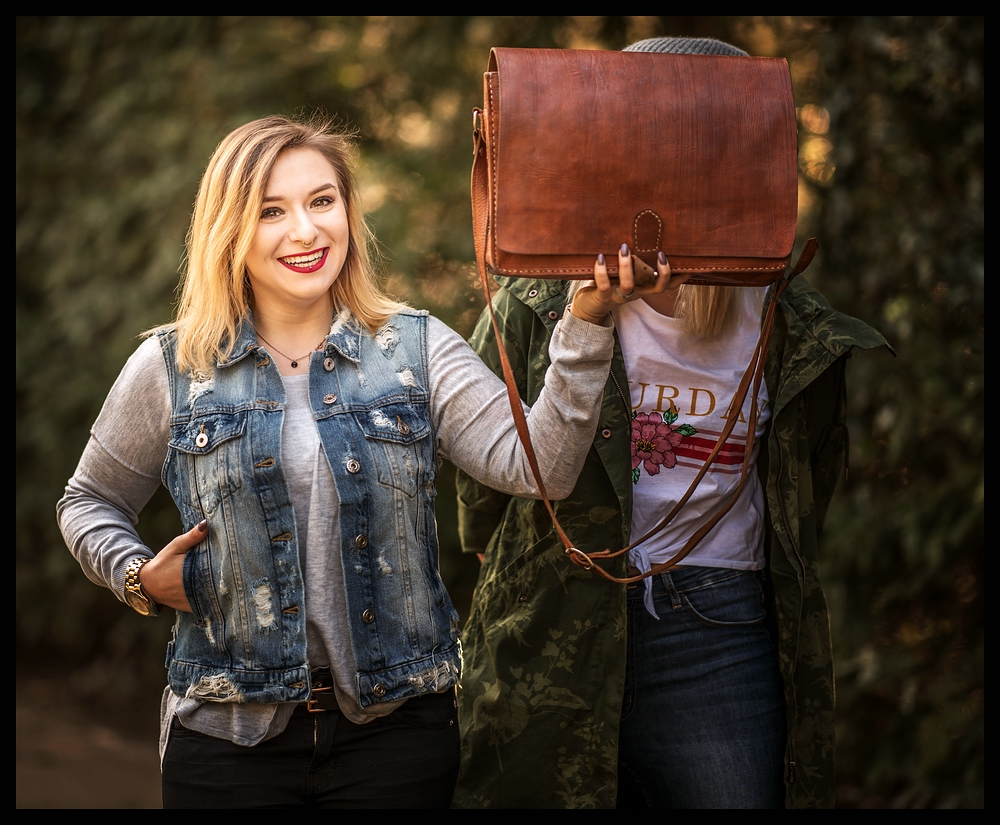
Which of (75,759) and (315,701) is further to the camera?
(75,759)

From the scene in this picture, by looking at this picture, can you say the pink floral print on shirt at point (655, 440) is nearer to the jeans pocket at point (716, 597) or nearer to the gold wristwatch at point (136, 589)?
the jeans pocket at point (716, 597)

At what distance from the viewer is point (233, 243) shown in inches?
79.8

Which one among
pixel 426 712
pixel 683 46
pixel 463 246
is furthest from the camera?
pixel 463 246

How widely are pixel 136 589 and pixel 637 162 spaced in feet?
3.91

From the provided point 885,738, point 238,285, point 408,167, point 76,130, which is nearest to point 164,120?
point 76,130

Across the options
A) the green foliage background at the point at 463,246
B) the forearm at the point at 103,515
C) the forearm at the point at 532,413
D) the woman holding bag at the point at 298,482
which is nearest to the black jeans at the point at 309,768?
the woman holding bag at the point at 298,482

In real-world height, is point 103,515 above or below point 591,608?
above

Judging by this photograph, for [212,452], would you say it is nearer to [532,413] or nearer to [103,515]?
[103,515]

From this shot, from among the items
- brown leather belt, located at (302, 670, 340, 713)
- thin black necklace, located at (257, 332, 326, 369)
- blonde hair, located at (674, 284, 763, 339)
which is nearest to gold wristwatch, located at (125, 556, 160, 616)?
brown leather belt, located at (302, 670, 340, 713)

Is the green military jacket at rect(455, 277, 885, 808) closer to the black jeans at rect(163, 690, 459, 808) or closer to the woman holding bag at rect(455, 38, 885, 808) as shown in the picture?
the woman holding bag at rect(455, 38, 885, 808)

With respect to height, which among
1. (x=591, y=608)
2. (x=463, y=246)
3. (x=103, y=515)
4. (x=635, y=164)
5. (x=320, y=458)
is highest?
(x=463, y=246)

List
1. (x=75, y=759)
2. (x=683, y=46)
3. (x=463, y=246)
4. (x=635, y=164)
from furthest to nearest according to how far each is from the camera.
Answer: (x=75, y=759) < (x=463, y=246) < (x=683, y=46) < (x=635, y=164)

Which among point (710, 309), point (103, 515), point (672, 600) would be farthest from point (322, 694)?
point (710, 309)

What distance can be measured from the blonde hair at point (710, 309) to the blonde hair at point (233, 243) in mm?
593
